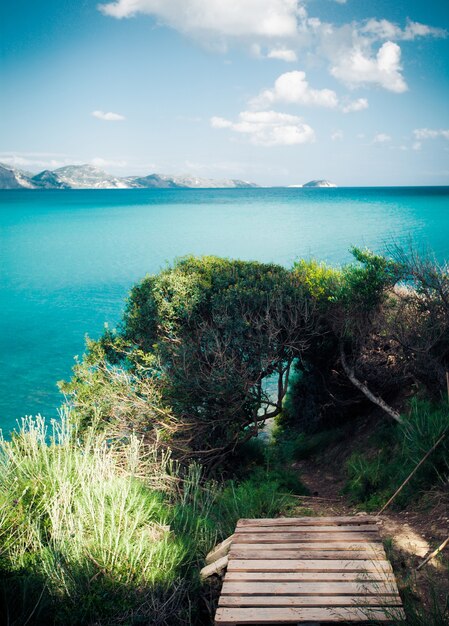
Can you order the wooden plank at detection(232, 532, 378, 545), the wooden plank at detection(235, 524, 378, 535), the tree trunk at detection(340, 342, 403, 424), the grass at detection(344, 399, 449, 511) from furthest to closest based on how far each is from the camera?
the tree trunk at detection(340, 342, 403, 424) < the grass at detection(344, 399, 449, 511) < the wooden plank at detection(235, 524, 378, 535) < the wooden plank at detection(232, 532, 378, 545)

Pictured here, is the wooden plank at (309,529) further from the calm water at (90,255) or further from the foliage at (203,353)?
the calm water at (90,255)

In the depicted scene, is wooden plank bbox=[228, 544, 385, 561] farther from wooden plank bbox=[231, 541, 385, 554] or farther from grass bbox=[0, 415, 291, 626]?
grass bbox=[0, 415, 291, 626]

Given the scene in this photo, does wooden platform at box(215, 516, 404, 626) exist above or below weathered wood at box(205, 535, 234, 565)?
above

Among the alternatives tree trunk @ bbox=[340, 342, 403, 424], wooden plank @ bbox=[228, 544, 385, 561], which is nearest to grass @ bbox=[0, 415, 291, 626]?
wooden plank @ bbox=[228, 544, 385, 561]

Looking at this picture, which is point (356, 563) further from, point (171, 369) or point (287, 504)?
point (171, 369)

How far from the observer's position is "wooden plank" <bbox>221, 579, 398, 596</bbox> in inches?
171

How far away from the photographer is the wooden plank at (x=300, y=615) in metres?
4.04

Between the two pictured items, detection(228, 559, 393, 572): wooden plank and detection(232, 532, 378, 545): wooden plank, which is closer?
detection(228, 559, 393, 572): wooden plank

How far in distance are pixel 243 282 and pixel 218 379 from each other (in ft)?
8.57

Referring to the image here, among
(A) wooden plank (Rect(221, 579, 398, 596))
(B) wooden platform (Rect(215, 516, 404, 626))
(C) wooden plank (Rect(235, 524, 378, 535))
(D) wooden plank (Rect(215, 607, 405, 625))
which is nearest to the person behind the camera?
(D) wooden plank (Rect(215, 607, 405, 625))

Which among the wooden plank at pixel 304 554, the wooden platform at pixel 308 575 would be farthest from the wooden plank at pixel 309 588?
the wooden plank at pixel 304 554

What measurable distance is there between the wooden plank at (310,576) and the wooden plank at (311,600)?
0.22 m

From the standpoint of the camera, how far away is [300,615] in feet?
13.6

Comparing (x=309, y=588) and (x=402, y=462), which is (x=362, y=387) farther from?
(x=309, y=588)
